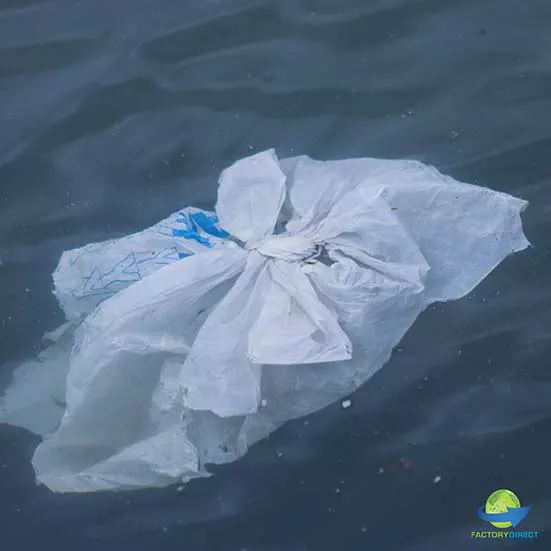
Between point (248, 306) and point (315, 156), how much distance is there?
589mm

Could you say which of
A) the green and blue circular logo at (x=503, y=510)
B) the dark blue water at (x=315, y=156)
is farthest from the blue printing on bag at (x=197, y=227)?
the green and blue circular logo at (x=503, y=510)

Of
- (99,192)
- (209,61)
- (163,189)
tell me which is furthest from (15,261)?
(209,61)

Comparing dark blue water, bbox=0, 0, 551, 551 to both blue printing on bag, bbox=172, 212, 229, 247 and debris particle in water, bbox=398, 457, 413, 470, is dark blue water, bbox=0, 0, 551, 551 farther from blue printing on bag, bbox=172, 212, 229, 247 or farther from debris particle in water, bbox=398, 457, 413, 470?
blue printing on bag, bbox=172, 212, 229, 247

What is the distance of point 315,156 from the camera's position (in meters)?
2.03

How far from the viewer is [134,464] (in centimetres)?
160

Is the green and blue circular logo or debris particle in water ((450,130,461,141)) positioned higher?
debris particle in water ((450,130,461,141))

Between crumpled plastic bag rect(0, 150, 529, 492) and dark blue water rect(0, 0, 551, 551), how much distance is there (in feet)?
0.76

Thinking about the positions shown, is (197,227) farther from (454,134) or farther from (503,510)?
(503,510)

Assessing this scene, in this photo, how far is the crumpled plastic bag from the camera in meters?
1.53

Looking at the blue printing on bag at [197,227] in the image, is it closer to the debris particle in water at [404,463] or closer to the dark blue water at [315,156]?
the dark blue water at [315,156]

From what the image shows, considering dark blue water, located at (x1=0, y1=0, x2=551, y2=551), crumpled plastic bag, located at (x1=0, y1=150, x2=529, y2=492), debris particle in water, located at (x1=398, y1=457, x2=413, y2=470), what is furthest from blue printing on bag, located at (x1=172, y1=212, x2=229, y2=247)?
debris particle in water, located at (x1=398, y1=457, x2=413, y2=470)

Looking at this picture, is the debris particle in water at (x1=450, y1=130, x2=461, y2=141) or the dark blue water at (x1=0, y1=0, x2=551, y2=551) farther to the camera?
the debris particle in water at (x1=450, y1=130, x2=461, y2=141)

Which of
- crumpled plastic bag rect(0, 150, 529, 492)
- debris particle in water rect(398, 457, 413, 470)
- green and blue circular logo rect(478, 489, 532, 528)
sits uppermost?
crumpled plastic bag rect(0, 150, 529, 492)

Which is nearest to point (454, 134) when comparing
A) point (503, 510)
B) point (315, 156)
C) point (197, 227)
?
point (315, 156)
